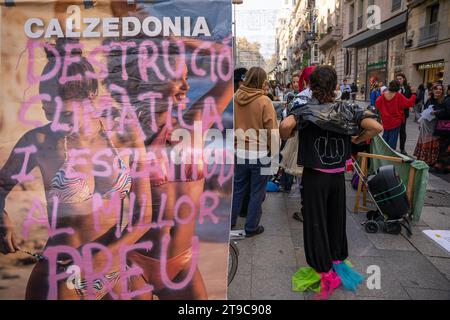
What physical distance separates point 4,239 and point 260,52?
7.49 meters

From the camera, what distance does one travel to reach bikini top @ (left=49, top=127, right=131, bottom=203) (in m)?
2.12

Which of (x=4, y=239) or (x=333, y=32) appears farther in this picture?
(x=333, y=32)

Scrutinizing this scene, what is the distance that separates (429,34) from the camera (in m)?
16.4

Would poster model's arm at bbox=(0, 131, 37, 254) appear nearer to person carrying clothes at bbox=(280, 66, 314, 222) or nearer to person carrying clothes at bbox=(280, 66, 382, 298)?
person carrying clothes at bbox=(280, 66, 382, 298)

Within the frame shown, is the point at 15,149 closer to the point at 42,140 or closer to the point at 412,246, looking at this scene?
the point at 42,140

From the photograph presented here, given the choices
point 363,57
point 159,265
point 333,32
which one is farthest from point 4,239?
point 333,32

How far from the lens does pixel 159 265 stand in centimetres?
219

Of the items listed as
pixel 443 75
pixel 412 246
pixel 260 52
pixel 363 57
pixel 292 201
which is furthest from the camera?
pixel 363 57

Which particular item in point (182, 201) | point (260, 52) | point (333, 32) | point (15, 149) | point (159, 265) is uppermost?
point (333, 32)

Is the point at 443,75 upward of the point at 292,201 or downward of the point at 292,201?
upward

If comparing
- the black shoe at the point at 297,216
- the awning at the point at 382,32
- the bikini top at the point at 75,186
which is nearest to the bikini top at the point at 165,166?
the bikini top at the point at 75,186

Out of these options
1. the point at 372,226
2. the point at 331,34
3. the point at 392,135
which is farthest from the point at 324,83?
the point at 331,34

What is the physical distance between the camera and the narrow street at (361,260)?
2.69 metres

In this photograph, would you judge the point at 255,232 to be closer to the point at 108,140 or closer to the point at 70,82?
the point at 108,140
